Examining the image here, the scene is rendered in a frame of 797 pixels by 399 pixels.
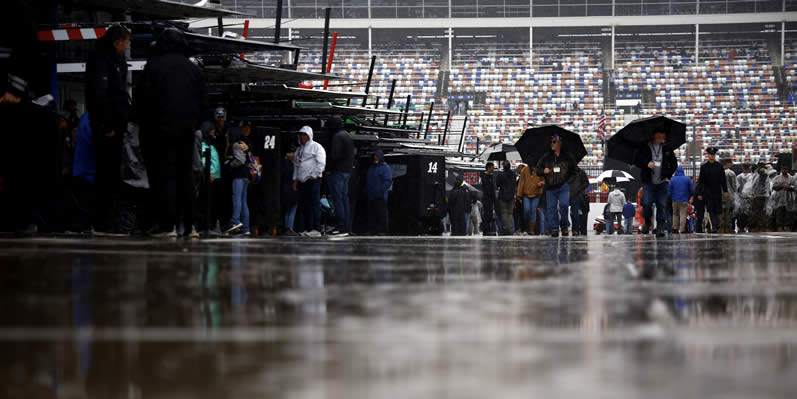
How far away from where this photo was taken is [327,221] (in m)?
16.2

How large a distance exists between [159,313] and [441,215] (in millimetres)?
16550

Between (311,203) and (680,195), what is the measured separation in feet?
24.8

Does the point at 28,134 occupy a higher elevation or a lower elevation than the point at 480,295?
higher

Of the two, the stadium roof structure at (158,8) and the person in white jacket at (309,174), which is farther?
the person in white jacket at (309,174)

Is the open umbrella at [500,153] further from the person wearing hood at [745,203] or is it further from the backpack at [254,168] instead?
the backpack at [254,168]

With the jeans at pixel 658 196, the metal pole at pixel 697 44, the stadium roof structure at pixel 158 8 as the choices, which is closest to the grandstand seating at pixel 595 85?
the metal pole at pixel 697 44

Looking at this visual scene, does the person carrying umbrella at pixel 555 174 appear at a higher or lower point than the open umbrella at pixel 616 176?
lower

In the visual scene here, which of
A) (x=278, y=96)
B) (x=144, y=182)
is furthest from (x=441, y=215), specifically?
(x=144, y=182)

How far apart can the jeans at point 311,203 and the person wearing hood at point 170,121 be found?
587 cm

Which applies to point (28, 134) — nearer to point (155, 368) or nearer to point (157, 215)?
point (157, 215)

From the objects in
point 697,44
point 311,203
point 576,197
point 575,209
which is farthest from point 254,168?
point 697,44

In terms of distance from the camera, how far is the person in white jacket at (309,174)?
1325cm

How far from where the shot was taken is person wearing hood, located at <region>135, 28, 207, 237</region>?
7.50 meters

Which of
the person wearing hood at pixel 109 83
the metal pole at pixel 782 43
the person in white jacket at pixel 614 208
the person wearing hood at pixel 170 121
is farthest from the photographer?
the metal pole at pixel 782 43
